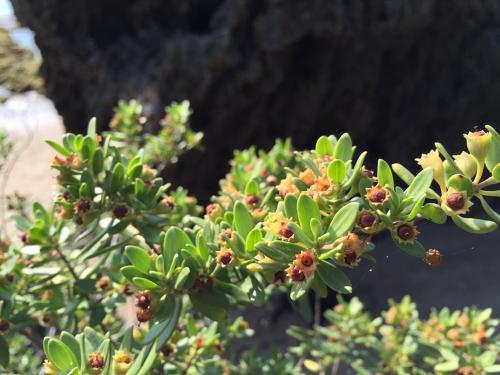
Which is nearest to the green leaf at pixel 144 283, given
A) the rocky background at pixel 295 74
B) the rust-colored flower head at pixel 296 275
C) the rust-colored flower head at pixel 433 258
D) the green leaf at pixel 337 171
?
the rust-colored flower head at pixel 296 275

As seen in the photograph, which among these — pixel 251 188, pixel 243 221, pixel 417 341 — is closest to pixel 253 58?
pixel 417 341

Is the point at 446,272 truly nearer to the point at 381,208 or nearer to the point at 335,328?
the point at 335,328

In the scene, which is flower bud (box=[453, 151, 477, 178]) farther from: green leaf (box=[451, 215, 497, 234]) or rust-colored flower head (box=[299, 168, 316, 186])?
rust-colored flower head (box=[299, 168, 316, 186])

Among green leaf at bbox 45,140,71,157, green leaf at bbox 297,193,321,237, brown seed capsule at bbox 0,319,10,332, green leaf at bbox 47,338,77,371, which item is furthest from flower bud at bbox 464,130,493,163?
brown seed capsule at bbox 0,319,10,332

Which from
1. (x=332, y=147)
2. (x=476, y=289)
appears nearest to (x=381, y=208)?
(x=332, y=147)

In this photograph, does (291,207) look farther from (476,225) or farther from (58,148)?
(58,148)

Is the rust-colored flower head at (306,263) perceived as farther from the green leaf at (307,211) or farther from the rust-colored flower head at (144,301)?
the rust-colored flower head at (144,301)
